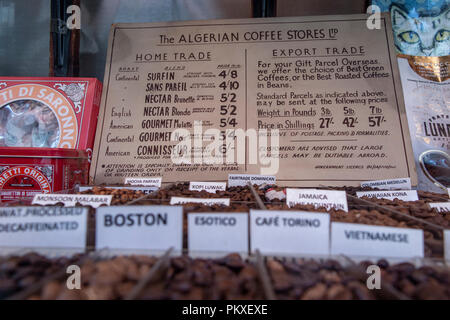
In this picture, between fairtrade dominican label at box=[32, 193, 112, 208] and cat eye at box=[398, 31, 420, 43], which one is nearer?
fairtrade dominican label at box=[32, 193, 112, 208]

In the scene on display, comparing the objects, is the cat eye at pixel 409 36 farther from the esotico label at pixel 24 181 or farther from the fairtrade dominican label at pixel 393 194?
the esotico label at pixel 24 181

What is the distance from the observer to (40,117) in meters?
2.01

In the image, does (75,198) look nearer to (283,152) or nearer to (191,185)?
(191,185)

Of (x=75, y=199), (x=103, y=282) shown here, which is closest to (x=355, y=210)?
(x=103, y=282)

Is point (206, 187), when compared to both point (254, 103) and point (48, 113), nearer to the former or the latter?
point (254, 103)

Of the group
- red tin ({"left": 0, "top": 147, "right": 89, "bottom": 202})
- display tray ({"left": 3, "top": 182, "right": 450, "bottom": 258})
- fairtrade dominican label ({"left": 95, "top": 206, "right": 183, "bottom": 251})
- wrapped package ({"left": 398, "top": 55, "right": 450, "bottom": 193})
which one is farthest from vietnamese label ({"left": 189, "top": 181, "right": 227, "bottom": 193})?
wrapped package ({"left": 398, "top": 55, "right": 450, "bottom": 193})

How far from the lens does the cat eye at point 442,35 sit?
2285mm

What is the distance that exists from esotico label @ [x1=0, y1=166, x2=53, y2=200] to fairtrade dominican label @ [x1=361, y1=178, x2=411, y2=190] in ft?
6.58

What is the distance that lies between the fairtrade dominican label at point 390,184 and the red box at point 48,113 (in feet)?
6.54

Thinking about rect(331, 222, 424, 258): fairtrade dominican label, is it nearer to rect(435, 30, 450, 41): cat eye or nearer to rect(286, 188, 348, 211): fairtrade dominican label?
rect(286, 188, 348, 211): fairtrade dominican label

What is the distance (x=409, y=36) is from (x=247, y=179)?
75.3 inches

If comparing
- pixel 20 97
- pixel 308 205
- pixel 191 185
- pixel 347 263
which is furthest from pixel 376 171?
pixel 20 97

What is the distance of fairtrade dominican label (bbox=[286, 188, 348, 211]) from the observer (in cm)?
126

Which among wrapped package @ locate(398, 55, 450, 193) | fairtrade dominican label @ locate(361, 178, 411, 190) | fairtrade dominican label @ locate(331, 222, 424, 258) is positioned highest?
wrapped package @ locate(398, 55, 450, 193)
